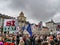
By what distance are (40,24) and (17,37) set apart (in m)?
6.13

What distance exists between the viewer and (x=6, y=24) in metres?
16.5

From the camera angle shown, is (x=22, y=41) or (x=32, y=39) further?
(x=32, y=39)

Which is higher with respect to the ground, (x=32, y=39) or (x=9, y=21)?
(x=9, y=21)

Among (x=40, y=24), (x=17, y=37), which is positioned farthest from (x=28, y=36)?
(x=40, y=24)

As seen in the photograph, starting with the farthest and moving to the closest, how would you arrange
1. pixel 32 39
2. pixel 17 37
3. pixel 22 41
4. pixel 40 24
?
pixel 40 24, pixel 17 37, pixel 32 39, pixel 22 41

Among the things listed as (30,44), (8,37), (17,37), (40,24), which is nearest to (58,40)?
(30,44)

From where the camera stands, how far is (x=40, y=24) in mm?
24078

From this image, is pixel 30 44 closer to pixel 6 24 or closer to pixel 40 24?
pixel 6 24

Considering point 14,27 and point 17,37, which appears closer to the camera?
point 14,27

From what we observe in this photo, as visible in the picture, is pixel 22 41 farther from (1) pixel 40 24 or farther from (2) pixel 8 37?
(1) pixel 40 24

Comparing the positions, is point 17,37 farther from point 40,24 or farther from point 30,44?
point 40,24

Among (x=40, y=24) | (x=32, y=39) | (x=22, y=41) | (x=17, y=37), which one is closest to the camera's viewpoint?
(x=22, y=41)

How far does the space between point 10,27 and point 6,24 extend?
35 cm

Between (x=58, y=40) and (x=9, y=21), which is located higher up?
(x=9, y=21)
